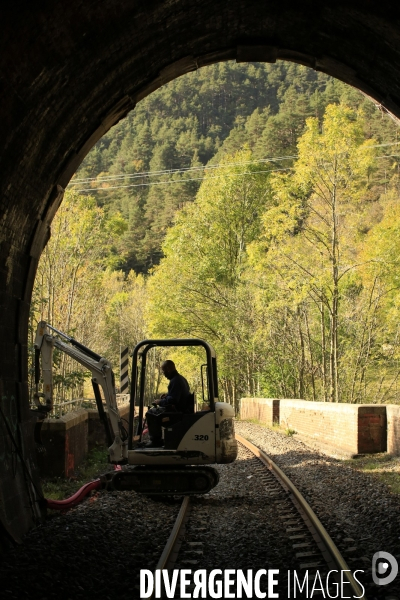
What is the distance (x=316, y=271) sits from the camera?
73.8ft

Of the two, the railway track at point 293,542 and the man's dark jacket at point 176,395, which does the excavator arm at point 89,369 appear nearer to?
the man's dark jacket at point 176,395

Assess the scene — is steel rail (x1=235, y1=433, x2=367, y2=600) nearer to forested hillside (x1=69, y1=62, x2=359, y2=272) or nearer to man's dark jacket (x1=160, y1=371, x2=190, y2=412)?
man's dark jacket (x1=160, y1=371, x2=190, y2=412)

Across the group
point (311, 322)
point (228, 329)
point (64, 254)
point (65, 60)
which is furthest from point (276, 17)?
point (228, 329)

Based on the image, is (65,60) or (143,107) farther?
(143,107)

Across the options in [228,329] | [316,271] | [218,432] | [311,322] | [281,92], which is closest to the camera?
[218,432]

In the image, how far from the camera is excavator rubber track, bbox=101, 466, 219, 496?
34.8 feet

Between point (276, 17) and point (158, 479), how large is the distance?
6458 mm

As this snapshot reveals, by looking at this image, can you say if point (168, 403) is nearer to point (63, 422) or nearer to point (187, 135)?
point (63, 422)

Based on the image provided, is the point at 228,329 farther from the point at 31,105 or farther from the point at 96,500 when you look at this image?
the point at 31,105

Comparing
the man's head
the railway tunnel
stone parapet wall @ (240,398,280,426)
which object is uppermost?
the railway tunnel

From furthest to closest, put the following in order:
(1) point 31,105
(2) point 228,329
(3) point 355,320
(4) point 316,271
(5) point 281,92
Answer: (5) point 281,92, (2) point 228,329, (3) point 355,320, (4) point 316,271, (1) point 31,105

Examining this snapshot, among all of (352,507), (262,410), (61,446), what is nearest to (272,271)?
(262,410)

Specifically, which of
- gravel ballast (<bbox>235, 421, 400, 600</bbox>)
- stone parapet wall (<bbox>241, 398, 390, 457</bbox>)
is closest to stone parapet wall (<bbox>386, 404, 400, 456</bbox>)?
stone parapet wall (<bbox>241, 398, 390, 457</bbox>)

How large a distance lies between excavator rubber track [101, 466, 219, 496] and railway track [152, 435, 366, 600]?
205 millimetres
